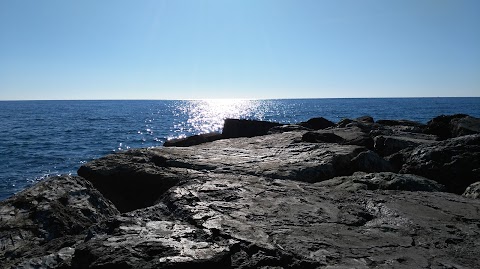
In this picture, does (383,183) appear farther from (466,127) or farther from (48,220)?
(466,127)

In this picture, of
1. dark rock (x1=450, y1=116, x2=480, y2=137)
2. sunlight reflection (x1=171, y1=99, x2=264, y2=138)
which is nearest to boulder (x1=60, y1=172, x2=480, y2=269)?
dark rock (x1=450, y1=116, x2=480, y2=137)

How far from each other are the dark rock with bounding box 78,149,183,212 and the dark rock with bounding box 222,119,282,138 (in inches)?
271

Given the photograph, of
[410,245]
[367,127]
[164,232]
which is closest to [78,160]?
[367,127]

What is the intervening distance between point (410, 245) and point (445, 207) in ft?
4.62

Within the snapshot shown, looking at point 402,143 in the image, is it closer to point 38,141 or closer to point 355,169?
point 355,169

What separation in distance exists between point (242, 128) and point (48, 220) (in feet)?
31.9

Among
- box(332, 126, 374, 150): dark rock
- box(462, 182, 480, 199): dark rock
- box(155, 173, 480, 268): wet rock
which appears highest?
box(332, 126, 374, 150): dark rock

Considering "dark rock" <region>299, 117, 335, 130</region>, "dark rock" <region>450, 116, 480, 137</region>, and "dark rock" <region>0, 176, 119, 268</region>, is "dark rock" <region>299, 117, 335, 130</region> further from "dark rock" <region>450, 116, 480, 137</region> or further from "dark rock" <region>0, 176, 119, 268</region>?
"dark rock" <region>0, 176, 119, 268</region>

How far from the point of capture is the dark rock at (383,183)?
5215mm

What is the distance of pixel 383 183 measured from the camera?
532 cm

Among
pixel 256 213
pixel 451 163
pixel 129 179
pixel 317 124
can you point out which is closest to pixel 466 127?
pixel 451 163

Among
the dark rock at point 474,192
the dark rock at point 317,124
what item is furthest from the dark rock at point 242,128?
the dark rock at point 474,192

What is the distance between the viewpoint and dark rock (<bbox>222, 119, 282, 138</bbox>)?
13328mm

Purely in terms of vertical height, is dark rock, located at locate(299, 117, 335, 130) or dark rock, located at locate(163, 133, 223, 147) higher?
dark rock, located at locate(299, 117, 335, 130)
